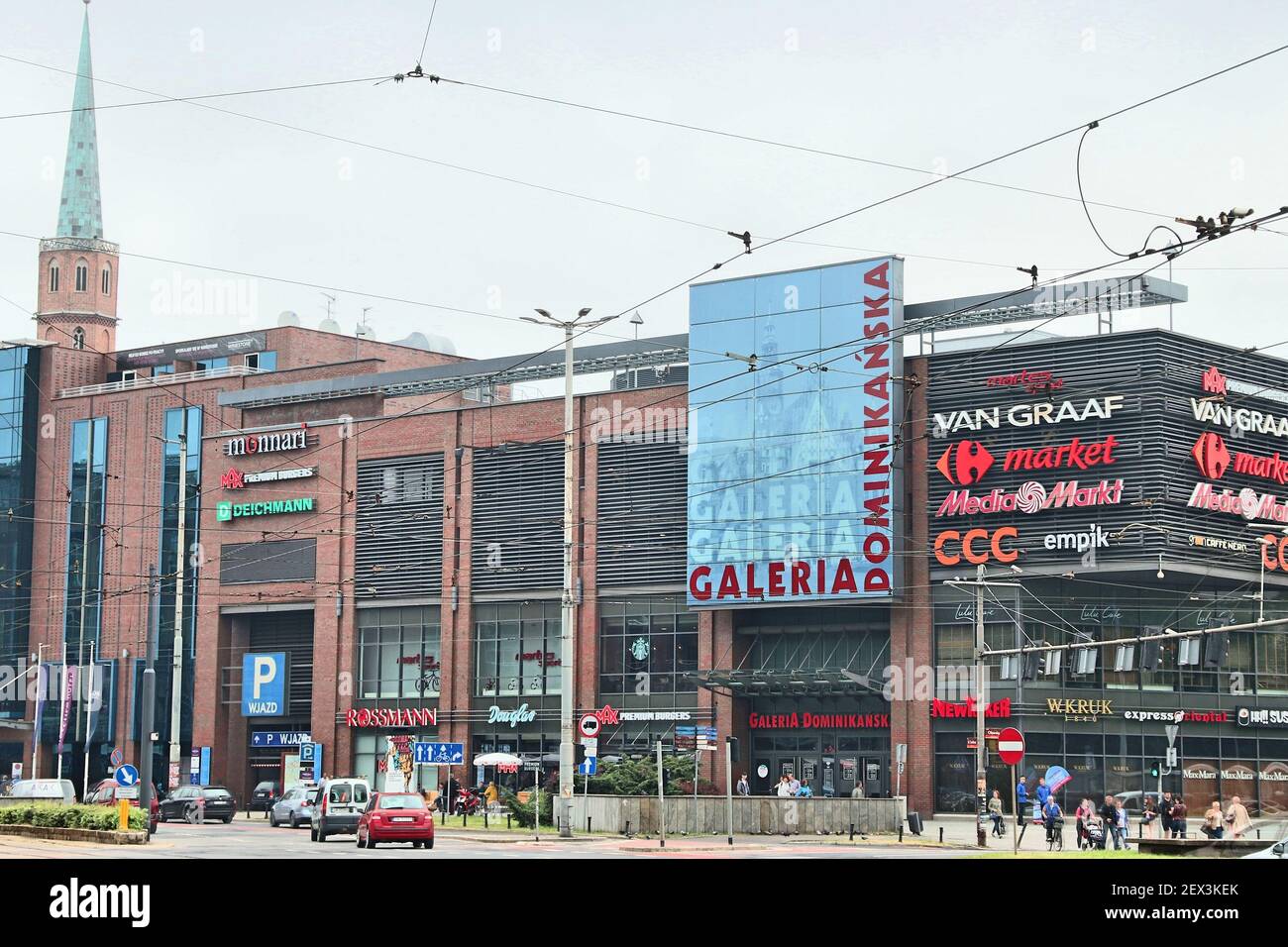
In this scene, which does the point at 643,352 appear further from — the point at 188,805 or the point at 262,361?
the point at 262,361

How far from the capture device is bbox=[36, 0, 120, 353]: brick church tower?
111438 millimetres

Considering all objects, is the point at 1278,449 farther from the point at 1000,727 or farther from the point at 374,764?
the point at 374,764

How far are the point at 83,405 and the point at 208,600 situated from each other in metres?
17.2

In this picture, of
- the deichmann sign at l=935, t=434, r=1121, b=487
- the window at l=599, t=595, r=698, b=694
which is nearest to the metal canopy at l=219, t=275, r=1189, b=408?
the deichmann sign at l=935, t=434, r=1121, b=487

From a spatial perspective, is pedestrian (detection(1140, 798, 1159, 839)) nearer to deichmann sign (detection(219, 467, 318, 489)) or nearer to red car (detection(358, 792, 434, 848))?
red car (detection(358, 792, 434, 848))

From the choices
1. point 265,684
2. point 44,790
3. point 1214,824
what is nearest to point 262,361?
point 265,684

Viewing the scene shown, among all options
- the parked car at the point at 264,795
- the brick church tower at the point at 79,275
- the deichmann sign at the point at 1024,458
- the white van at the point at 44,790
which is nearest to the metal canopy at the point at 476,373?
the deichmann sign at the point at 1024,458

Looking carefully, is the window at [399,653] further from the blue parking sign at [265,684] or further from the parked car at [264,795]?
the parked car at [264,795]

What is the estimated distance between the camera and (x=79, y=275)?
370ft

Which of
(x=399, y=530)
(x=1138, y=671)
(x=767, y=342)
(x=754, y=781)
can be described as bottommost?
(x=754, y=781)

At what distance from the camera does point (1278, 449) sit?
205 feet

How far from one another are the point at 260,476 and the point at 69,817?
40471mm

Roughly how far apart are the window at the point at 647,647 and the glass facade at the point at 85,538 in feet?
105
